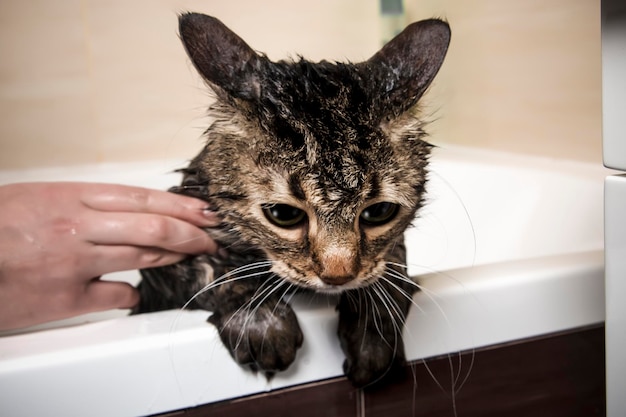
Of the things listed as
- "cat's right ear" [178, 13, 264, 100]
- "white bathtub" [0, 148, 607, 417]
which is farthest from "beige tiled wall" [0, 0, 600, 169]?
"cat's right ear" [178, 13, 264, 100]

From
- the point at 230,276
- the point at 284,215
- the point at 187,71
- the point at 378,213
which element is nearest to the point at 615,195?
the point at 378,213

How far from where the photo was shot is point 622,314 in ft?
2.15

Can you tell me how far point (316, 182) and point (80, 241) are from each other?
347 millimetres

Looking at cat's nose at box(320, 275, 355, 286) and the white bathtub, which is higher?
cat's nose at box(320, 275, 355, 286)

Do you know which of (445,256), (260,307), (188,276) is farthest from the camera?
(445,256)

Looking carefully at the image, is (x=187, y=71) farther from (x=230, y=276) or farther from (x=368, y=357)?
(x=368, y=357)

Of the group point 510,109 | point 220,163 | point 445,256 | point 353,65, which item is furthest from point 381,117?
point 510,109

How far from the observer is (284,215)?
70 cm

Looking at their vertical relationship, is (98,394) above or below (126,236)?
below

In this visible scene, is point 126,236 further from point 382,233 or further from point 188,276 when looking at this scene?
point 382,233

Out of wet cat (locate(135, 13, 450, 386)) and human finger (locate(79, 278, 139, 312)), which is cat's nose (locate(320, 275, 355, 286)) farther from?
human finger (locate(79, 278, 139, 312))

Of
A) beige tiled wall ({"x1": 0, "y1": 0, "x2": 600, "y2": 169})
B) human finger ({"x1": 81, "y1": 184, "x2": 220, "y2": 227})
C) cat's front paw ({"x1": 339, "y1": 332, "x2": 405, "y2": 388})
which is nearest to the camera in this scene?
cat's front paw ({"x1": 339, "y1": 332, "x2": 405, "y2": 388})

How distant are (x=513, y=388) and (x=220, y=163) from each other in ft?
1.72

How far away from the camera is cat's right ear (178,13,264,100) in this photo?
635 mm
